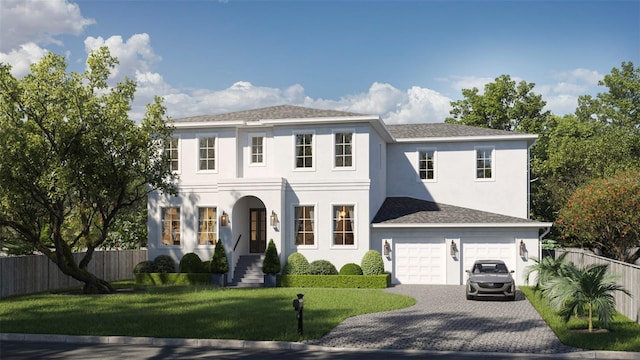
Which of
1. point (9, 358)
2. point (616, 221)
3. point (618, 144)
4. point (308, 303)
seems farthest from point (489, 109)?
point (9, 358)

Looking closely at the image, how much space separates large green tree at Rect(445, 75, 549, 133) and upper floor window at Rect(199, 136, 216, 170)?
90.9 ft

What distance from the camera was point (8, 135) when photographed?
23594 mm

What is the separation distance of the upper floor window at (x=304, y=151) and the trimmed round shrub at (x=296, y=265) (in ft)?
13.9

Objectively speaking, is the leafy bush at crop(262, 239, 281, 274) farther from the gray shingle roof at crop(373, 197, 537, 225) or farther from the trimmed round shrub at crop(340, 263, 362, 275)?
the gray shingle roof at crop(373, 197, 537, 225)

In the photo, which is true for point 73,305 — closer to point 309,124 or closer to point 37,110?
Answer: point 37,110

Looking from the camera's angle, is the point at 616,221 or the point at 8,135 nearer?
the point at 8,135

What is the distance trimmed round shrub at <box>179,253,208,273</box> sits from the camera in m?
31.8

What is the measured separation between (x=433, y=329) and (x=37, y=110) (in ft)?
52.8

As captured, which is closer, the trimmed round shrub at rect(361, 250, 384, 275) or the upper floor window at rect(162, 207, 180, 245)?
the trimmed round shrub at rect(361, 250, 384, 275)

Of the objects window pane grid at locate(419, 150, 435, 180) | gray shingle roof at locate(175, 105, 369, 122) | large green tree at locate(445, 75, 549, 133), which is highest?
large green tree at locate(445, 75, 549, 133)

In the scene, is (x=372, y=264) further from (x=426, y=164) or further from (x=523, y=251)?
(x=426, y=164)

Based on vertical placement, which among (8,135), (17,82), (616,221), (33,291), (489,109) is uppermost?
(489,109)

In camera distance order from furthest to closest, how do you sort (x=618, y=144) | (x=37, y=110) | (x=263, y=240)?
(x=618, y=144) < (x=263, y=240) < (x=37, y=110)

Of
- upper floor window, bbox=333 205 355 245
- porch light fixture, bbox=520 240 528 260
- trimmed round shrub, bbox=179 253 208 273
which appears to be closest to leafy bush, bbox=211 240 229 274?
trimmed round shrub, bbox=179 253 208 273
